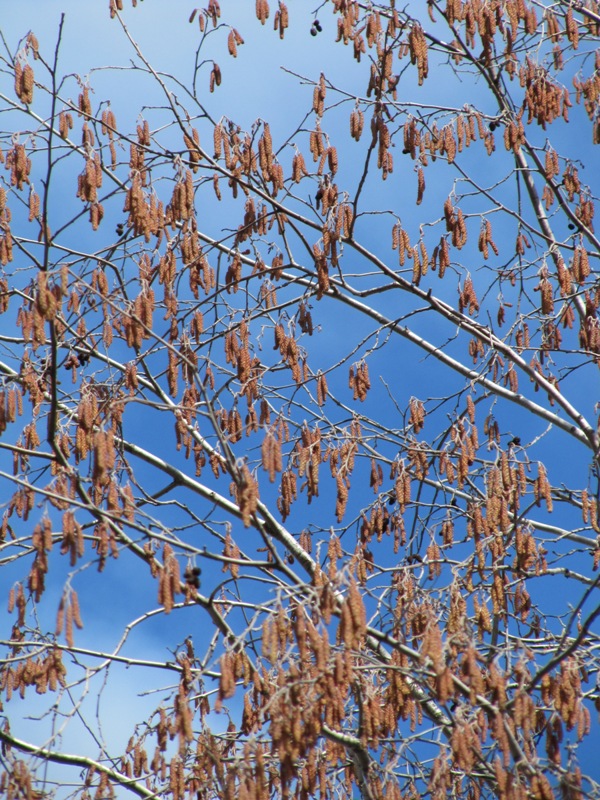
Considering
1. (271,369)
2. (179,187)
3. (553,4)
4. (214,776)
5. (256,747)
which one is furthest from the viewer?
(553,4)

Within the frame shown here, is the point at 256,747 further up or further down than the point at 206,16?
further down

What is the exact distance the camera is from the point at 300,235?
20.4 ft

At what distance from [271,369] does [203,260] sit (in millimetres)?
909

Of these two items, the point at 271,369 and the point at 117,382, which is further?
the point at 271,369

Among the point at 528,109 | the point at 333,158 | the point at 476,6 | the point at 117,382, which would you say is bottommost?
the point at 117,382

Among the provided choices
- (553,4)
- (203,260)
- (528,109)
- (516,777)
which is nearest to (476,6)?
(528,109)

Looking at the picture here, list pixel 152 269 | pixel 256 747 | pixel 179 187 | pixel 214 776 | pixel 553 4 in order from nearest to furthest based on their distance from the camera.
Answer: pixel 256 747 < pixel 214 776 < pixel 179 187 < pixel 152 269 < pixel 553 4

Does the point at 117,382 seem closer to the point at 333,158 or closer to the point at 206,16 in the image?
the point at 333,158

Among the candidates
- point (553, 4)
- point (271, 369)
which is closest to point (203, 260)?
point (271, 369)

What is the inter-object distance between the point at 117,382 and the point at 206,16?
274cm

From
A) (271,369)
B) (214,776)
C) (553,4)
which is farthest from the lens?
(553,4)

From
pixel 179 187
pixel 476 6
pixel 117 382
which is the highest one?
pixel 476 6

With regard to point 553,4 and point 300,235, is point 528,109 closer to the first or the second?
point 553,4

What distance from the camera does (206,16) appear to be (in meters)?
6.88
